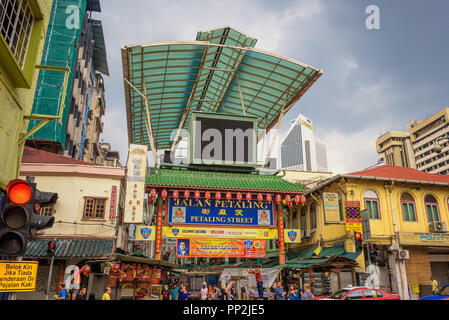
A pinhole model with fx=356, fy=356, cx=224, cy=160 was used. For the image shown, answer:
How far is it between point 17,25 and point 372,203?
78.5 ft

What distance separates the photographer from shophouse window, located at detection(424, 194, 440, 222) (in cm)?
2625

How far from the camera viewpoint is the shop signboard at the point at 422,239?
2381 centimetres

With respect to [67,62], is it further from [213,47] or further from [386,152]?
[386,152]

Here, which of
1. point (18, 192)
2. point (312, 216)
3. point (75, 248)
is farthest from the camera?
point (312, 216)

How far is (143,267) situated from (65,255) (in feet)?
14.4

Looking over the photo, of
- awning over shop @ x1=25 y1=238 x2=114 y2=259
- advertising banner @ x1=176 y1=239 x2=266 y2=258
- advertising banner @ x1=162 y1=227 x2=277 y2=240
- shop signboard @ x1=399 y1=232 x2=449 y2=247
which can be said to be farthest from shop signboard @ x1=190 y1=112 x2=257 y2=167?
shop signboard @ x1=399 y1=232 x2=449 y2=247

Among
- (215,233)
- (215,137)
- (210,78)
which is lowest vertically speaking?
(215,233)

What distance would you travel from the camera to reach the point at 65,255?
781 inches

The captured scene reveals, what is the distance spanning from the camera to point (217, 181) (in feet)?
84.8

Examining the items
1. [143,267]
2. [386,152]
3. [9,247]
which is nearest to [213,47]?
[143,267]

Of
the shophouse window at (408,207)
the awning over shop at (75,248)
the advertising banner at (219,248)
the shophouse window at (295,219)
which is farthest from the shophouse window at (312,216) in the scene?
the awning over shop at (75,248)

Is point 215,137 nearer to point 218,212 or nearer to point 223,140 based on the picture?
point 223,140

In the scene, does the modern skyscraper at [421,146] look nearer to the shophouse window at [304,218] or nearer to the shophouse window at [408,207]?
the shophouse window at [304,218]

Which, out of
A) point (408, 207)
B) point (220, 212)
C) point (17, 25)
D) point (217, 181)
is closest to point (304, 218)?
point (408, 207)
